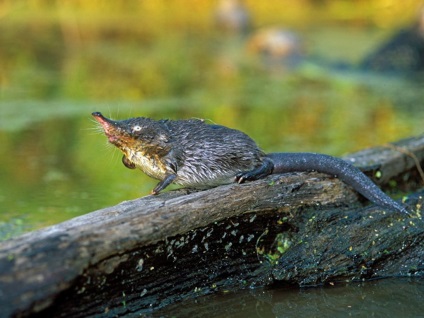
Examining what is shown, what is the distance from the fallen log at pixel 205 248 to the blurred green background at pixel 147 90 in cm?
113

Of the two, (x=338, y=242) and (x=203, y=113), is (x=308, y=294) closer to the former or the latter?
(x=338, y=242)

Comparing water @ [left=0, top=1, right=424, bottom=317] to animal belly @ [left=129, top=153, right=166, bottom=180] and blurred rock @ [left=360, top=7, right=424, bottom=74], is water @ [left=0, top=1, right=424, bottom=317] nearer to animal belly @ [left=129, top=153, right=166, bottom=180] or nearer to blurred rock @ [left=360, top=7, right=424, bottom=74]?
blurred rock @ [left=360, top=7, right=424, bottom=74]

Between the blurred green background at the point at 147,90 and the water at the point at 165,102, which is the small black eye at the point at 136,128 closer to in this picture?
the blurred green background at the point at 147,90

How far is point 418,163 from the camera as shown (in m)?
5.36

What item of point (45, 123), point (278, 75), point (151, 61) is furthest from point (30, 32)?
point (45, 123)

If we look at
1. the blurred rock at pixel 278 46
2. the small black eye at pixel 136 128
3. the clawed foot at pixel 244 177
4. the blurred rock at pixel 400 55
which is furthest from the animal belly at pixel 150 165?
the blurred rock at pixel 278 46

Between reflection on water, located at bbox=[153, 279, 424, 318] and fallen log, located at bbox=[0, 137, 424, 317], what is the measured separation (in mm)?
70

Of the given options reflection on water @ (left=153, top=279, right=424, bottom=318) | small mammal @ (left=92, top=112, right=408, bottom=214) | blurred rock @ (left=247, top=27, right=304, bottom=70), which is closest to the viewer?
reflection on water @ (left=153, top=279, right=424, bottom=318)

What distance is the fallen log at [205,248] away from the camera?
→ 335 centimetres

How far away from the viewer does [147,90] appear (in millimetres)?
10703

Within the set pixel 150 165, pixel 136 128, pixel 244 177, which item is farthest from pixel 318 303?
pixel 136 128

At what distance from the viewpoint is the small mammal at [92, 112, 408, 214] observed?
4422 mm

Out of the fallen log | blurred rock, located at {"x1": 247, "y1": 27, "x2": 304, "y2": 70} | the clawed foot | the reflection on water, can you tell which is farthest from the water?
the clawed foot

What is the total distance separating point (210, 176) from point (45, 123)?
4.67 metres
